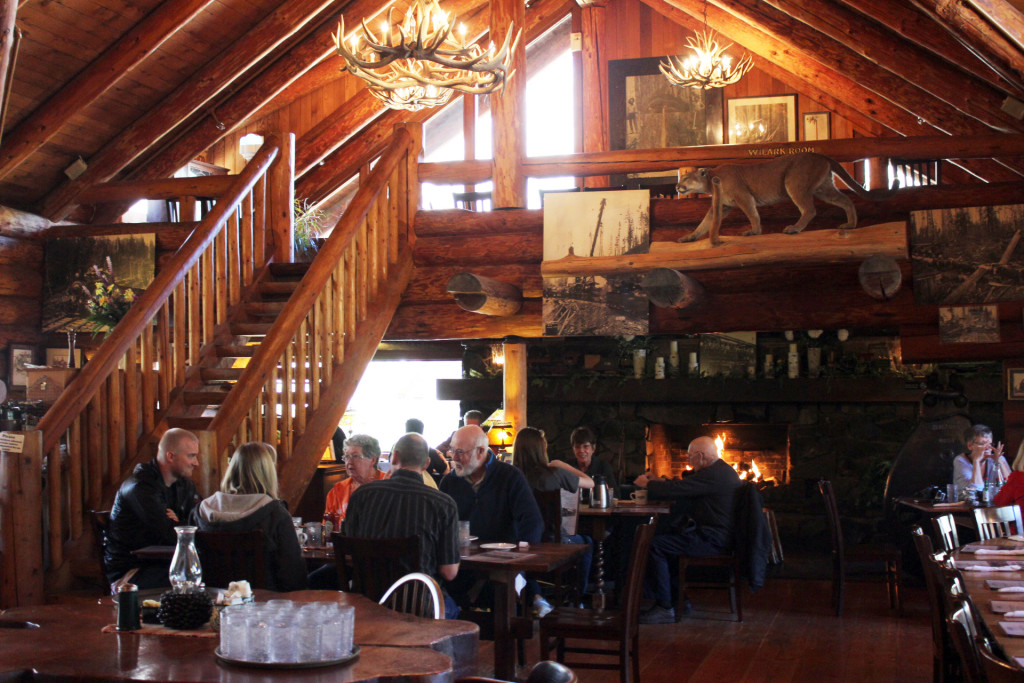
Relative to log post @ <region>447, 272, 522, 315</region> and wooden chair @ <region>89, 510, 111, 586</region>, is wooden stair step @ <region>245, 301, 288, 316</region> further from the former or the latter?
wooden chair @ <region>89, 510, 111, 586</region>

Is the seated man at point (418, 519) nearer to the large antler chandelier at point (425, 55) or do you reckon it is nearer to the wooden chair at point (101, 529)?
the wooden chair at point (101, 529)

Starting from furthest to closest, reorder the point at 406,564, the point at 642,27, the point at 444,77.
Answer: the point at 642,27
the point at 444,77
the point at 406,564

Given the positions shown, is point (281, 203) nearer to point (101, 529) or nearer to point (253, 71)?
point (253, 71)

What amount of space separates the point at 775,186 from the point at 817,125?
5820mm

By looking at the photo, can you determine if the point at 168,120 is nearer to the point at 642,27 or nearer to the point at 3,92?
the point at 3,92

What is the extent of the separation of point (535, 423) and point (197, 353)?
16.6ft

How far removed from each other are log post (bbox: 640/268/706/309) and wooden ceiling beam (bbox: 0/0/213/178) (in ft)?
14.0

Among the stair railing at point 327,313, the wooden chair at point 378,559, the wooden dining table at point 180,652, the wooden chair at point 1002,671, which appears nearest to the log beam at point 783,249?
the stair railing at point 327,313

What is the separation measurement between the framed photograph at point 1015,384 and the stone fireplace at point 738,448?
2643 millimetres

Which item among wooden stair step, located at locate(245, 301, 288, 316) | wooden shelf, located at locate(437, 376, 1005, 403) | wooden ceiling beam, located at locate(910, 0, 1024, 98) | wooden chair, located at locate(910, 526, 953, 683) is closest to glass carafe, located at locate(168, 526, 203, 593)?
wooden chair, located at locate(910, 526, 953, 683)

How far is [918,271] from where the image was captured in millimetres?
7449

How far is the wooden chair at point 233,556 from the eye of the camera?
4.20 meters

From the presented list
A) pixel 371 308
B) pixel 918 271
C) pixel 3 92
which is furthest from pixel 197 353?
pixel 918 271

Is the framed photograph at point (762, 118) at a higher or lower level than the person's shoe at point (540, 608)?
higher
